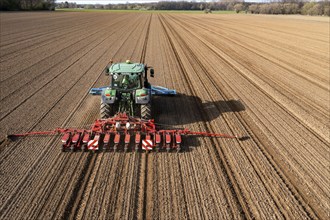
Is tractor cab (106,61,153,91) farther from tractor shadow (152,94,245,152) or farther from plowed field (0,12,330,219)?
plowed field (0,12,330,219)

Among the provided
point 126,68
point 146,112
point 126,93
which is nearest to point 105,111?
point 126,93

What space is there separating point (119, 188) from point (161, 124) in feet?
10.8

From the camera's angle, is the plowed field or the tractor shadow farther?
the tractor shadow

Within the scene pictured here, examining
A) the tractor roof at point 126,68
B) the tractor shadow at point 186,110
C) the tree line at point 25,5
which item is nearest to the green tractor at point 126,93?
the tractor roof at point 126,68

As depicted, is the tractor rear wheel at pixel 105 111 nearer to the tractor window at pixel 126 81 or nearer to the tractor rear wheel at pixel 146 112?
the tractor window at pixel 126 81

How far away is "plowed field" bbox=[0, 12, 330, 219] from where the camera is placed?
5.78 metres

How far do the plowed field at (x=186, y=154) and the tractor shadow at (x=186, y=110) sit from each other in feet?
0.15

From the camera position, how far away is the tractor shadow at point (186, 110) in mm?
9289

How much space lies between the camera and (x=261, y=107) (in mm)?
11188

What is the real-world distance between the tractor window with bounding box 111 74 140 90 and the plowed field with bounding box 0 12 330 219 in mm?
1758

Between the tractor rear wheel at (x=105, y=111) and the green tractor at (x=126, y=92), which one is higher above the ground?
the green tractor at (x=126, y=92)

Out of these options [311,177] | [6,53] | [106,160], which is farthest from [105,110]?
[6,53]

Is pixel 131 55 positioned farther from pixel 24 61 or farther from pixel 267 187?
pixel 267 187

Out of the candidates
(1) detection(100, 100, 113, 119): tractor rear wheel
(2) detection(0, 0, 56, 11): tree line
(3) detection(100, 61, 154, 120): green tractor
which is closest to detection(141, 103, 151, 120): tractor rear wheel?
(3) detection(100, 61, 154, 120): green tractor
